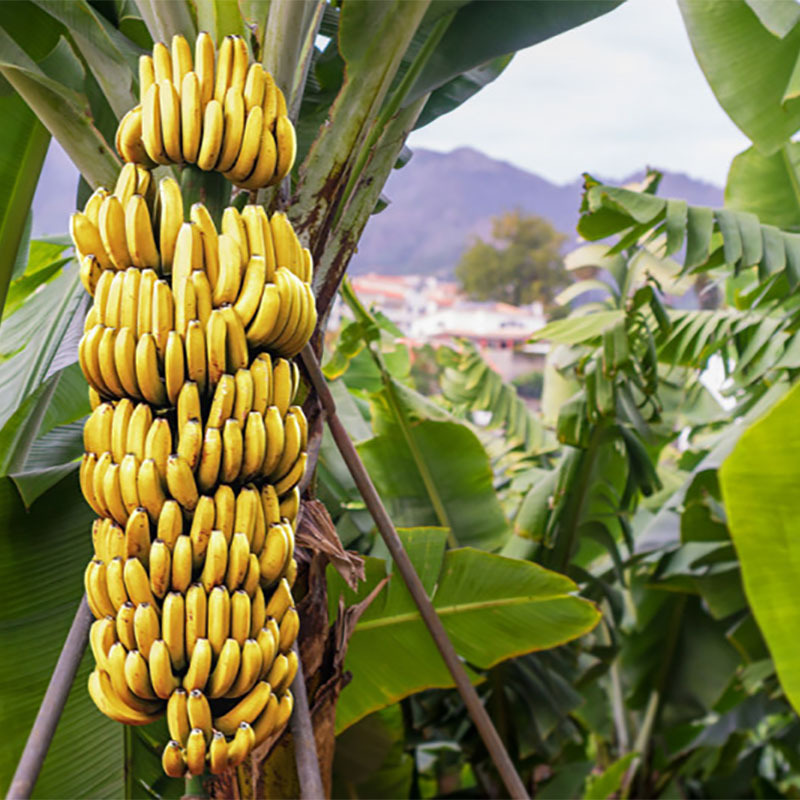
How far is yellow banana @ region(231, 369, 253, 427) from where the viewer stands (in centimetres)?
46

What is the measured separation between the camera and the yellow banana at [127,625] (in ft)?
1.44

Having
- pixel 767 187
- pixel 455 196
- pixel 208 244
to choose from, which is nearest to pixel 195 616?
pixel 208 244

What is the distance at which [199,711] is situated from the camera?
0.44 meters

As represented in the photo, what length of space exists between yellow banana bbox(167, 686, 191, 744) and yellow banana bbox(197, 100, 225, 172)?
1.04 ft

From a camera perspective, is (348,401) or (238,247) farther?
(348,401)

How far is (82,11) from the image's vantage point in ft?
1.93

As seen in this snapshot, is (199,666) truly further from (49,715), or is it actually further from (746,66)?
(746,66)

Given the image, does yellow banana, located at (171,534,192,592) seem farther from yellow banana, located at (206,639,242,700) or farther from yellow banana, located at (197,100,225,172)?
yellow banana, located at (197,100,225,172)

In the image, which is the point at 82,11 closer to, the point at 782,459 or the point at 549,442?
the point at 782,459

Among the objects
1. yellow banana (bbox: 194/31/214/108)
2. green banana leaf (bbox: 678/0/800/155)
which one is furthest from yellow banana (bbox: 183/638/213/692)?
green banana leaf (bbox: 678/0/800/155)

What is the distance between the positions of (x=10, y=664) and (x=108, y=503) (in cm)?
36

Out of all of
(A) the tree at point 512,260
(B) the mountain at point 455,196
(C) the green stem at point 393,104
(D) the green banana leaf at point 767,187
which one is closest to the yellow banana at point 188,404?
(C) the green stem at point 393,104

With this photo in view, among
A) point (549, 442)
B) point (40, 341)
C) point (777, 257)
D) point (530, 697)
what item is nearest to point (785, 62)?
point (777, 257)

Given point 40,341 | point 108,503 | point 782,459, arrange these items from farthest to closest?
point 40,341 → point 782,459 → point 108,503
